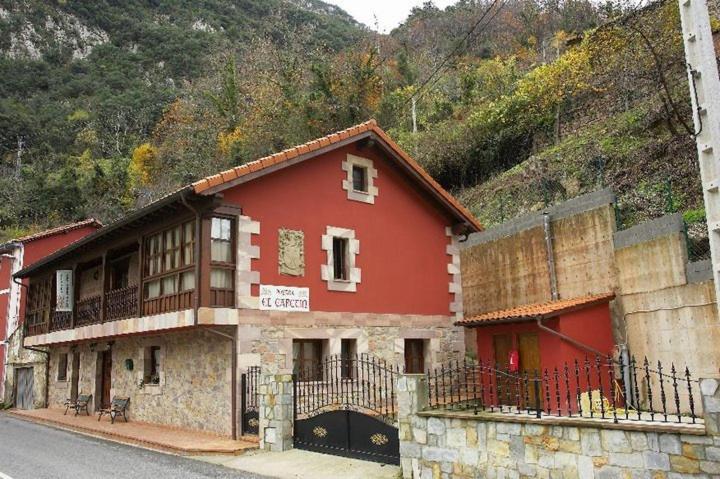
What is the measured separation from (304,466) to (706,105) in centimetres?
788

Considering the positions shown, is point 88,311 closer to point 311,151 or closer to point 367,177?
point 311,151

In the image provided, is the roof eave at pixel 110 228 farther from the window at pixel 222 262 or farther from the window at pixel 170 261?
the window at pixel 222 262

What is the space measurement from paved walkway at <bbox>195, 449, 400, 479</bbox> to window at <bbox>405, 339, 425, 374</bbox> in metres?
5.27

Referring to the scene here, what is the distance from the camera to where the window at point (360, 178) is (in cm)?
1622

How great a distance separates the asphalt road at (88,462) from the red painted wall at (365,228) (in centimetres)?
430

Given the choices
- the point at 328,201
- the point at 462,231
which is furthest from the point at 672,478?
the point at 462,231

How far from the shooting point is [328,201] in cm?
1526

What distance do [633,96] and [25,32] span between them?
72.6 meters

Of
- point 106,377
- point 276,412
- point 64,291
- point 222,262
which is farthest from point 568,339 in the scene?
point 64,291

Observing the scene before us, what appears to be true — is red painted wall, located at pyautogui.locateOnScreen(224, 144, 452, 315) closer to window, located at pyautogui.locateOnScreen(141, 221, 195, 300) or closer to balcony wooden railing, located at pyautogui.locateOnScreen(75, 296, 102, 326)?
window, located at pyautogui.locateOnScreen(141, 221, 195, 300)

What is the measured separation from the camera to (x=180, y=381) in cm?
1486

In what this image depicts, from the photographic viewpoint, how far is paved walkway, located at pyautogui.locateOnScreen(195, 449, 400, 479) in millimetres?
9562

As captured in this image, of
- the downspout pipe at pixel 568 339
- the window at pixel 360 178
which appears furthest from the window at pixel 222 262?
the downspout pipe at pixel 568 339

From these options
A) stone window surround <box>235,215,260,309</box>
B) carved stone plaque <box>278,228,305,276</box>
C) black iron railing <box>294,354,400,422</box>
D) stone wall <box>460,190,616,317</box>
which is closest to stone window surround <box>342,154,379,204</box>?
carved stone plaque <box>278,228,305,276</box>
